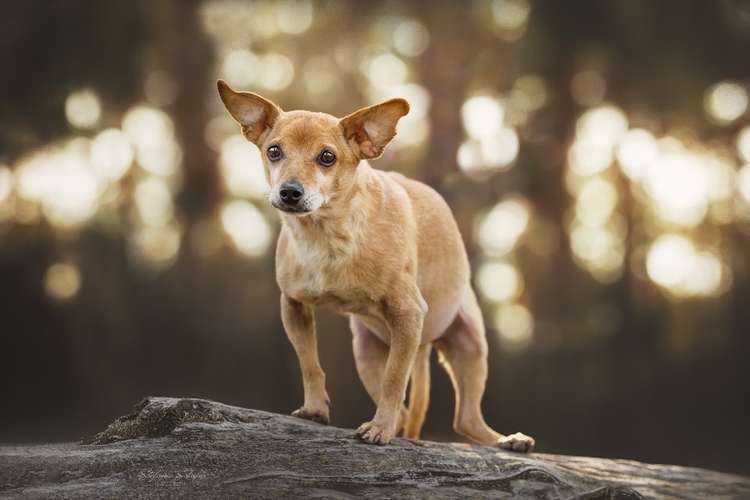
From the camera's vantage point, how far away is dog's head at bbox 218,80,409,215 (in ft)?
20.8

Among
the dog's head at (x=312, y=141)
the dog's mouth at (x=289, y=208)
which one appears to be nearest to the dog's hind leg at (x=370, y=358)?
the dog's head at (x=312, y=141)

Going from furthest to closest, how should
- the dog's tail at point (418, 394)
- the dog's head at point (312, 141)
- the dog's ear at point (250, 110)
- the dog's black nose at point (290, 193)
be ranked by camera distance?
the dog's tail at point (418, 394) → the dog's ear at point (250, 110) → the dog's head at point (312, 141) → the dog's black nose at point (290, 193)

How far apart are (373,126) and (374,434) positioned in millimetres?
2114

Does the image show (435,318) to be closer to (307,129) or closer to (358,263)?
(358,263)

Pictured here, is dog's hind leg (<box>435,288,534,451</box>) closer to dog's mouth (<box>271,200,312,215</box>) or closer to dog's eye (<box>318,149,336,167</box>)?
dog's eye (<box>318,149,336,167</box>)

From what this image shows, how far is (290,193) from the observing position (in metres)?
6.13

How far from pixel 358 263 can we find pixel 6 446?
9.06 ft

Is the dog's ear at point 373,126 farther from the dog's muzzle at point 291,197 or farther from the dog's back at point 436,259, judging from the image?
the dog's back at point 436,259

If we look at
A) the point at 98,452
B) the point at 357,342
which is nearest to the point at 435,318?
the point at 357,342

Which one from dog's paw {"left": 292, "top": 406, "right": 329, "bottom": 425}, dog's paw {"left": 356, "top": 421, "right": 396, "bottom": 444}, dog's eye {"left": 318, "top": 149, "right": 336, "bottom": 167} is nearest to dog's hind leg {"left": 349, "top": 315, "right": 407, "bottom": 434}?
dog's paw {"left": 292, "top": 406, "right": 329, "bottom": 425}

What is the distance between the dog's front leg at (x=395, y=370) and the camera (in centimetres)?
665

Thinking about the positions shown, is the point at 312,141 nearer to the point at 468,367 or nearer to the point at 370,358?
the point at 370,358

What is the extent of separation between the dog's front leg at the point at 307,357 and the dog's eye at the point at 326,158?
1159 millimetres

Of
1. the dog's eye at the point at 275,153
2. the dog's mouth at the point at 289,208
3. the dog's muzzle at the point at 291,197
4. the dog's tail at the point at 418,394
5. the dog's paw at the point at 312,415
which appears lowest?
the dog's paw at the point at 312,415
